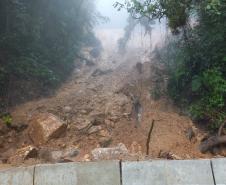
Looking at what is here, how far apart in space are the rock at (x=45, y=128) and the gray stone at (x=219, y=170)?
399 cm

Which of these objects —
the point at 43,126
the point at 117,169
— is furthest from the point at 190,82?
the point at 117,169

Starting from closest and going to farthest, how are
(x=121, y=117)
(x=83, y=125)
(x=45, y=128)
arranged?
1. (x=45, y=128)
2. (x=83, y=125)
3. (x=121, y=117)

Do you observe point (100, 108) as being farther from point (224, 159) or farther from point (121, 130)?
point (224, 159)

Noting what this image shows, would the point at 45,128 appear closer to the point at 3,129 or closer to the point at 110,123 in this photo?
the point at 3,129

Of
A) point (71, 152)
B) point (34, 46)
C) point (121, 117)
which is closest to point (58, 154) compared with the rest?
point (71, 152)

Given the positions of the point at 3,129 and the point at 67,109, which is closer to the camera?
the point at 3,129

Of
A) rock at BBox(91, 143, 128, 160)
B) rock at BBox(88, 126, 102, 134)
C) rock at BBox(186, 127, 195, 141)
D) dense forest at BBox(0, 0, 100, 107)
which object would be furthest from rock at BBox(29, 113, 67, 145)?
rock at BBox(186, 127, 195, 141)

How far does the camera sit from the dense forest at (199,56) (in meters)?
8.17

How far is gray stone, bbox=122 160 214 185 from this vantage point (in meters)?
5.20

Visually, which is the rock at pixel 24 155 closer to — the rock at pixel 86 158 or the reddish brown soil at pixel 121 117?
the reddish brown soil at pixel 121 117

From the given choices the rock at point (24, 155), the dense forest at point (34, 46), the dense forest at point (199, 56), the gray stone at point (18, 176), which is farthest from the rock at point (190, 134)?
the dense forest at point (34, 46)

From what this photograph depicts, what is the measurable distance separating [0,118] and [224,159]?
5.84 m

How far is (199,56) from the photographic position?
30.3 feet

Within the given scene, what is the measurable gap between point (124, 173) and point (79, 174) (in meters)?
0.70
